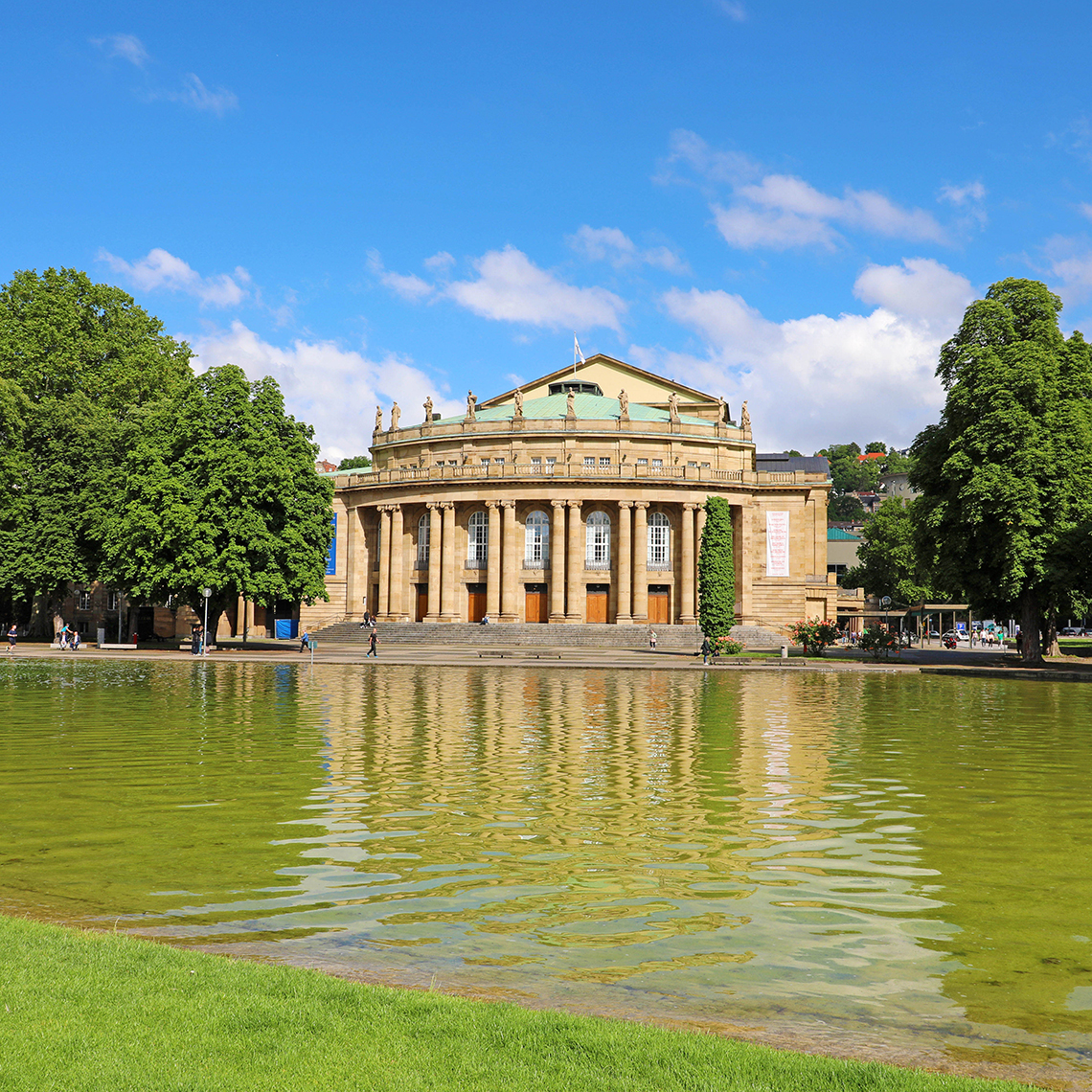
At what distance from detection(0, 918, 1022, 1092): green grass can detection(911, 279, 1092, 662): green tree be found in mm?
47620

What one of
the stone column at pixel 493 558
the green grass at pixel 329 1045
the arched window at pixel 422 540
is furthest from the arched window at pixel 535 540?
the green grass at pixel 329 1045

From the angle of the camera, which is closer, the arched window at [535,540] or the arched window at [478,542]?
the arched window at [535,540]

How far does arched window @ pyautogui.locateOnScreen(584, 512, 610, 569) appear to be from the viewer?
84.3 m

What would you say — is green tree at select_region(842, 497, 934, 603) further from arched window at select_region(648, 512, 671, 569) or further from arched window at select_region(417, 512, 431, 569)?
arched window at select_region(417, 512, 431, 569)

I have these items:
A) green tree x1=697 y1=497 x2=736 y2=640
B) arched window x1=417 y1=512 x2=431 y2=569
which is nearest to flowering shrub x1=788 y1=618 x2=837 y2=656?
green tree x1=697 y1=497 x2=736 y2=640

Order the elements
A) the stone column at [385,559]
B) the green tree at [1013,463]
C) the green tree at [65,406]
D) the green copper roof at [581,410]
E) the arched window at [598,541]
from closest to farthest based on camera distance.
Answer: the green tree at [1013,463] → the green tree at [65,406] → the arched window at [598,541] → the stone column at [385,559] → the green copper roof at [581,410]

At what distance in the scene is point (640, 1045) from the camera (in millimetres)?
6129

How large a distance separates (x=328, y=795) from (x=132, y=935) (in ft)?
22.5

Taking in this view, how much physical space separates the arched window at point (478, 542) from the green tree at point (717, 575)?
2103 cm

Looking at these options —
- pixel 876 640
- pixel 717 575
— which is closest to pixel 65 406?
pixel 717 575

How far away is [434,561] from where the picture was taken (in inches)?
3356

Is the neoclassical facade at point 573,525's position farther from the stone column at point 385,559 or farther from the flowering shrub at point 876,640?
the flowering shrub at point 876,640

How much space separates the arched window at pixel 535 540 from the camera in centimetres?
8475

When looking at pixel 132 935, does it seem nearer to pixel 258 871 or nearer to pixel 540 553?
pixel 258 871
